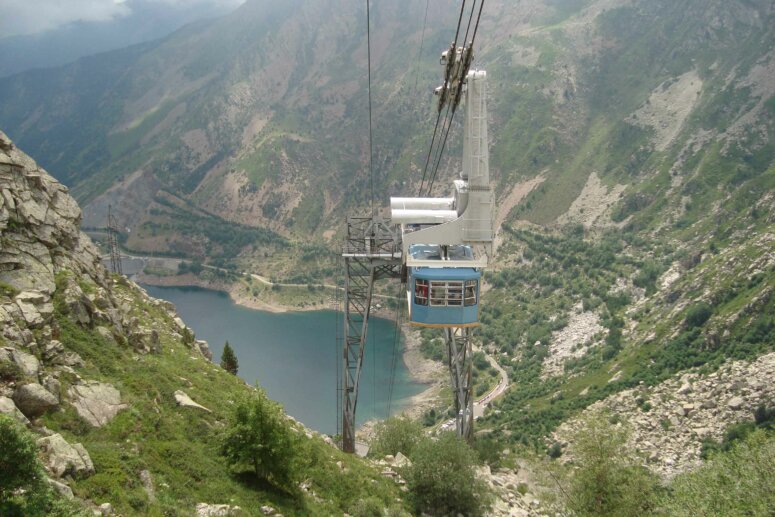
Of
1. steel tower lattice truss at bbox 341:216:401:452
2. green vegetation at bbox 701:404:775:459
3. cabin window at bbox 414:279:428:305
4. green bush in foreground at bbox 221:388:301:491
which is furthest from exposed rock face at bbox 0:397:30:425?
green vegetation at bbox 701:404:775:459

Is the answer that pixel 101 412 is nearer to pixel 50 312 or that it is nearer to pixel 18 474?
pixel 50 312

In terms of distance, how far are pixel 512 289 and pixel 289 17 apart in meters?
131

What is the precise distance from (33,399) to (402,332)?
64134mm

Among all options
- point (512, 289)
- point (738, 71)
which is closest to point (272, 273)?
point (512, 289)

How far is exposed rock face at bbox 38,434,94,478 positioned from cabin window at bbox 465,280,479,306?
9963 millimetres

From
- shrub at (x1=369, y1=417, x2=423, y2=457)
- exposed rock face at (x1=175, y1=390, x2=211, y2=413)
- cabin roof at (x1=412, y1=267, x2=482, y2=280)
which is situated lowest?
exposed rock face at (x1=175, y1=390, x2=211, y2=413)

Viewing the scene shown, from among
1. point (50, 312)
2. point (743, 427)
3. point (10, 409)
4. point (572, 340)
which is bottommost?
point (10, 409)

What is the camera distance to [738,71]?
257ft

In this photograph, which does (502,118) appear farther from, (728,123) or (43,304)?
(43,304)

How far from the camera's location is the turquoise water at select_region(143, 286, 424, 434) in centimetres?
5228

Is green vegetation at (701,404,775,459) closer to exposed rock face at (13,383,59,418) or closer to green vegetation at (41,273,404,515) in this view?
green vegetation at (41,273,404,515)

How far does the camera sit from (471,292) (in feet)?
51.5

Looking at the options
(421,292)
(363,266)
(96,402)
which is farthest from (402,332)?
(96,402)

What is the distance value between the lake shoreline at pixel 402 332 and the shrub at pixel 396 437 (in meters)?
9.99
